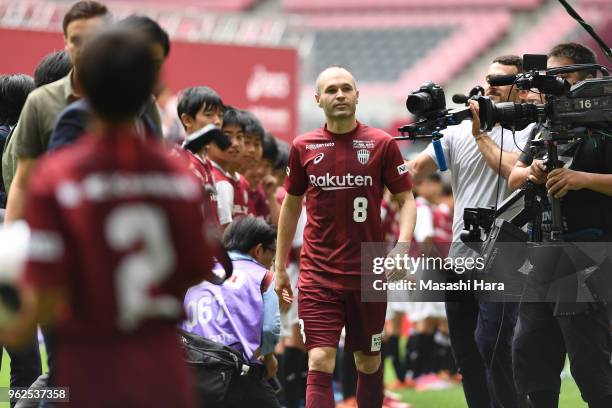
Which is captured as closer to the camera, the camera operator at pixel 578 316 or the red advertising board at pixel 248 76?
the camera operator at pixel 578 316

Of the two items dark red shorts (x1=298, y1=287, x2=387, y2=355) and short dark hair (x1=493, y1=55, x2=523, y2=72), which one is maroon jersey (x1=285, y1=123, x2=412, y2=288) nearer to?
dark red shorts (x1=298, y1=287, x2=387, y2=355)

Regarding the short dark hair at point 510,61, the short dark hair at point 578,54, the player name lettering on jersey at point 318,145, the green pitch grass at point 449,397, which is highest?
the short dark hair at point 510,61

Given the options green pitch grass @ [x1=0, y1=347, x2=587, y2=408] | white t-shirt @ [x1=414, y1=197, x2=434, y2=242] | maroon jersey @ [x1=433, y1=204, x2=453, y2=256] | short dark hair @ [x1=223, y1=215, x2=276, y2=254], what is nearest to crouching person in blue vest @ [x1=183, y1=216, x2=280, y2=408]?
short dark hair @ [x1=223, y1=215, x2=276, y2=254]

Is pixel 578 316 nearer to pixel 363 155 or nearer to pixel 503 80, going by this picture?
pixel 503 80

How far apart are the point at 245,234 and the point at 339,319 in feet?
2.31

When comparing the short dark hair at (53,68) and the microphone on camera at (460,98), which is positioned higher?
the short dark hair at (53,68)

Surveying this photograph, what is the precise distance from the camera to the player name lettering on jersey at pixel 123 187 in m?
3.07

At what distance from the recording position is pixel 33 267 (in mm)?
3039

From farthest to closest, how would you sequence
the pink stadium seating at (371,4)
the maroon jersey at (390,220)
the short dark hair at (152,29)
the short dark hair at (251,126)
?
the pink stadium seating at (371,4) < the maroon jersey at (390,220) < the short dark hair at (251,126) < the short dark hair at (152,29)

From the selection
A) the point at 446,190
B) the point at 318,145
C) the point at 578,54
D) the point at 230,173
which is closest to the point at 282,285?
the point at 318,145

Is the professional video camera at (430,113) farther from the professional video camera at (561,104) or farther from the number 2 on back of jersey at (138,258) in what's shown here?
the number 2 on back of jersey at (138,258)

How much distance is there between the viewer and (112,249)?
3092 mm

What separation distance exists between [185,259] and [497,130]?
4185 mm

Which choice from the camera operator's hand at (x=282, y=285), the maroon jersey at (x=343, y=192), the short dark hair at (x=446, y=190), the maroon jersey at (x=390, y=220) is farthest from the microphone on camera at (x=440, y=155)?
the short dark hair at (x=446, y=190)
